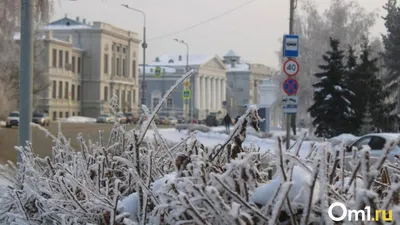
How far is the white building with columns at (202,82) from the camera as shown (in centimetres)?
10969

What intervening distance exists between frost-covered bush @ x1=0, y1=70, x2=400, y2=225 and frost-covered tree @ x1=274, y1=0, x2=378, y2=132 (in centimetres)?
4096

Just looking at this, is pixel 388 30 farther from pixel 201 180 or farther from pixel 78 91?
pixel 78 91

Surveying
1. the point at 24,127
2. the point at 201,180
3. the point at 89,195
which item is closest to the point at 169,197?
the point at 201,180

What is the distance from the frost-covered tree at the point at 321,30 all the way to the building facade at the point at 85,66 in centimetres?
5023

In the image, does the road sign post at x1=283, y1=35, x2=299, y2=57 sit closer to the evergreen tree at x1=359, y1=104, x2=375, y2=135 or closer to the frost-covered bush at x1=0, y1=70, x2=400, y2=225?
the frost-covered bush at x1=0, y1=70, x2=400, y2=225

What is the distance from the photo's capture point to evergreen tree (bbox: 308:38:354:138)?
102ft

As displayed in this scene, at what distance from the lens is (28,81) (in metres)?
8.08

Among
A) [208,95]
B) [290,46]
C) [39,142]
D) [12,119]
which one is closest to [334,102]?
[39,142]

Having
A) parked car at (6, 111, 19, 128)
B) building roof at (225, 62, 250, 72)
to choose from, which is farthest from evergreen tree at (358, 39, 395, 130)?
building roof at (225, 62, 250, 72)

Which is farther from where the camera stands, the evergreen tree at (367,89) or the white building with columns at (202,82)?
the white building with columns at (202,82)

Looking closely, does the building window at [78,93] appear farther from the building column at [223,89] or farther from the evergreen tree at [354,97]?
the evergreen tree at [354,97]

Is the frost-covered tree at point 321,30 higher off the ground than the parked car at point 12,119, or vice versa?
the frost-covered tree at point 321,30

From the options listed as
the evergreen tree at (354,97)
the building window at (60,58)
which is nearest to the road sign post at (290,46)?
the evergreen tree at (354,97)

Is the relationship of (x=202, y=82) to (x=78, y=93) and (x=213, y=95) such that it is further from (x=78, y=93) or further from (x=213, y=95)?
(x=78, y=93)
